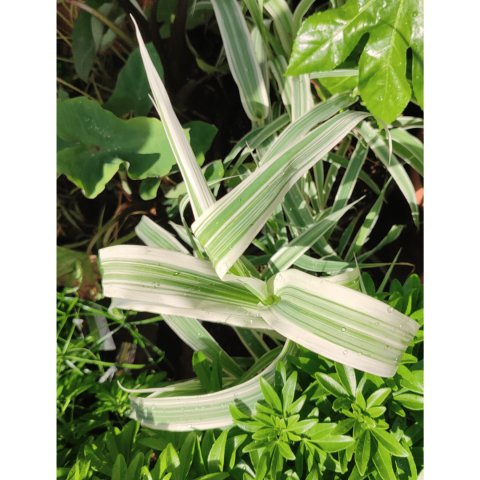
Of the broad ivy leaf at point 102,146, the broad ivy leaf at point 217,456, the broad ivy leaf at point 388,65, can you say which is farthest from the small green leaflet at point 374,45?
the broad ivy leaf at point 217,456

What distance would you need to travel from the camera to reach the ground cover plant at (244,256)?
1.89ft

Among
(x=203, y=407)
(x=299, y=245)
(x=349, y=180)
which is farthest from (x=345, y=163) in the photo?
(x=203, y=407)

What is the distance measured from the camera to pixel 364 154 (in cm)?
80

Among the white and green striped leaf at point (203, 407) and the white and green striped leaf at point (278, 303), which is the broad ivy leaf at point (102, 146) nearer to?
the white and green striped leaf at point (278, 303)

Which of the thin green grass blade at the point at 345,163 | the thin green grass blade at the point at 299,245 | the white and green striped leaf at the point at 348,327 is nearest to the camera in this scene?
the white and green striped leaf at the point at 348,327

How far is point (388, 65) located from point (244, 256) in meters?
0.33

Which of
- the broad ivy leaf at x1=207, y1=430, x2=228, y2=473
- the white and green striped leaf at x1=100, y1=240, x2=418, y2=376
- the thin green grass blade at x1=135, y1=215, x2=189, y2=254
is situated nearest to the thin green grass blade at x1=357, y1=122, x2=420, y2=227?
the white and green striped leaf at x1=100, y1=240, x2=418, y2=376

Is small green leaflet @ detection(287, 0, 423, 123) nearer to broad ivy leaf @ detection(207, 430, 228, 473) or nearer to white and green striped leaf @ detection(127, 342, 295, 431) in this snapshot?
white and green striped leaf @ detection(127, 342, 295, 431)

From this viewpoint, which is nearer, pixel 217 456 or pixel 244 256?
pixel 217 456

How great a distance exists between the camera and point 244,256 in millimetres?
731

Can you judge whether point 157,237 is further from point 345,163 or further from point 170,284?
point 345,163

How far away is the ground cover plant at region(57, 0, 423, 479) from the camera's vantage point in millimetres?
575
